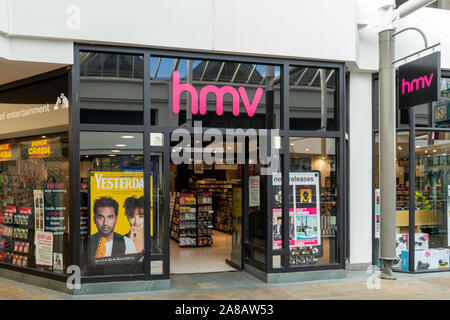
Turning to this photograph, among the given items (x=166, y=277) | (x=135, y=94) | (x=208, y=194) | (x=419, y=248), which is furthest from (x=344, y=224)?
(x=208, y=194)

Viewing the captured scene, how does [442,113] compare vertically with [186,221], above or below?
above

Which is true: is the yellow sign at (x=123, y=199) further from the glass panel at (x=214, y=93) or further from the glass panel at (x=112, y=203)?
the glass panel at (x=214, y=93)

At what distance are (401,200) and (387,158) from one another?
4.09ft

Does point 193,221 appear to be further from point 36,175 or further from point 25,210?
point 36,175

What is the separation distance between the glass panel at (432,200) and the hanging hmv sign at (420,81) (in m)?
1.15

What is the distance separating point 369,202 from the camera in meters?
8.49

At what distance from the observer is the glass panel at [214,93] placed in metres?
7.08

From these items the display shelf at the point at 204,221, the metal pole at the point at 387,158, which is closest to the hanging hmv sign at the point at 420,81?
the metal pole at the point at 387,158

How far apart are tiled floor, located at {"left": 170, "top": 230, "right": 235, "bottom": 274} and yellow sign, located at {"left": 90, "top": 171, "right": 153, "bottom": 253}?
1.96 metres

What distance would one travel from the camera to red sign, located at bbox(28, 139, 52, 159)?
725 centimetres

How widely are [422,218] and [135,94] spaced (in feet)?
20.2

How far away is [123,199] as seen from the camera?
692cm

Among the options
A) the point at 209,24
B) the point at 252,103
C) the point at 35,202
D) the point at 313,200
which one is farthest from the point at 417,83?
the point at 35,202

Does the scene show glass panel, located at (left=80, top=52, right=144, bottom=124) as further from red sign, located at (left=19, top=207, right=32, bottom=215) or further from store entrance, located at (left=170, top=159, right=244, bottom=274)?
store entrance, located at (left=170, top=159, right=244, bottom=274)
